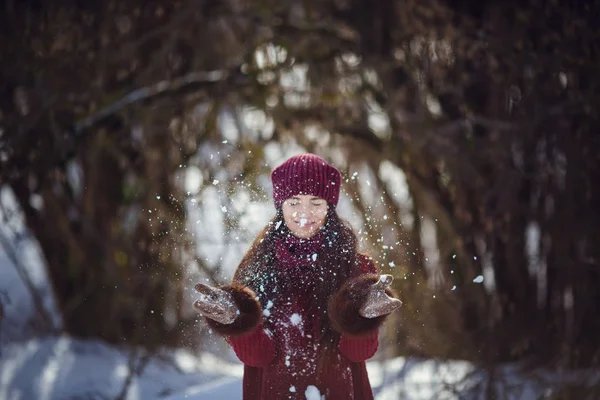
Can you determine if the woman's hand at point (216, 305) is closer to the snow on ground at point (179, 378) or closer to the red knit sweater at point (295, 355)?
the red knit sweater at point (295, 355)

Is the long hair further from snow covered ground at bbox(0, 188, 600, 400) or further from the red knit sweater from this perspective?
snow covered ground at bbox(0, 188, 600, 400)

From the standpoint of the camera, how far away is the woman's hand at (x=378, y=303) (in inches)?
62.9

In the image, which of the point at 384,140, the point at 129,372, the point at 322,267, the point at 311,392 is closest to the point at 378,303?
the point at 322,267

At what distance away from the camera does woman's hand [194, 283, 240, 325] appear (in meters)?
1.59

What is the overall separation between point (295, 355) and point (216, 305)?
0.26 metres

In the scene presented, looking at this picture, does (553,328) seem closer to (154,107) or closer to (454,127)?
(454,127)

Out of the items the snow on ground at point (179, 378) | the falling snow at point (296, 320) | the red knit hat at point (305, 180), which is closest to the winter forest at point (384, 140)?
the snow on ground at point (179, 378)

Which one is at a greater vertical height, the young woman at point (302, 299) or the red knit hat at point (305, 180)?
the red knit hat at point (305, 180)

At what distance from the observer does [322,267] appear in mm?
1745

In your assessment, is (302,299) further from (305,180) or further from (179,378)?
(179,378)

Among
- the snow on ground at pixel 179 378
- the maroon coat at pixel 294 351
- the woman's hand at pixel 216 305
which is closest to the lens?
the woman's hand at pixel 216 305

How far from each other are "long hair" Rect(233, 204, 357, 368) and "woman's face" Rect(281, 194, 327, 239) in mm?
27

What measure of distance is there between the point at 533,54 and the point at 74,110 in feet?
6.68

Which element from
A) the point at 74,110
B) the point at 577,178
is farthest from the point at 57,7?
the point at 577,178
